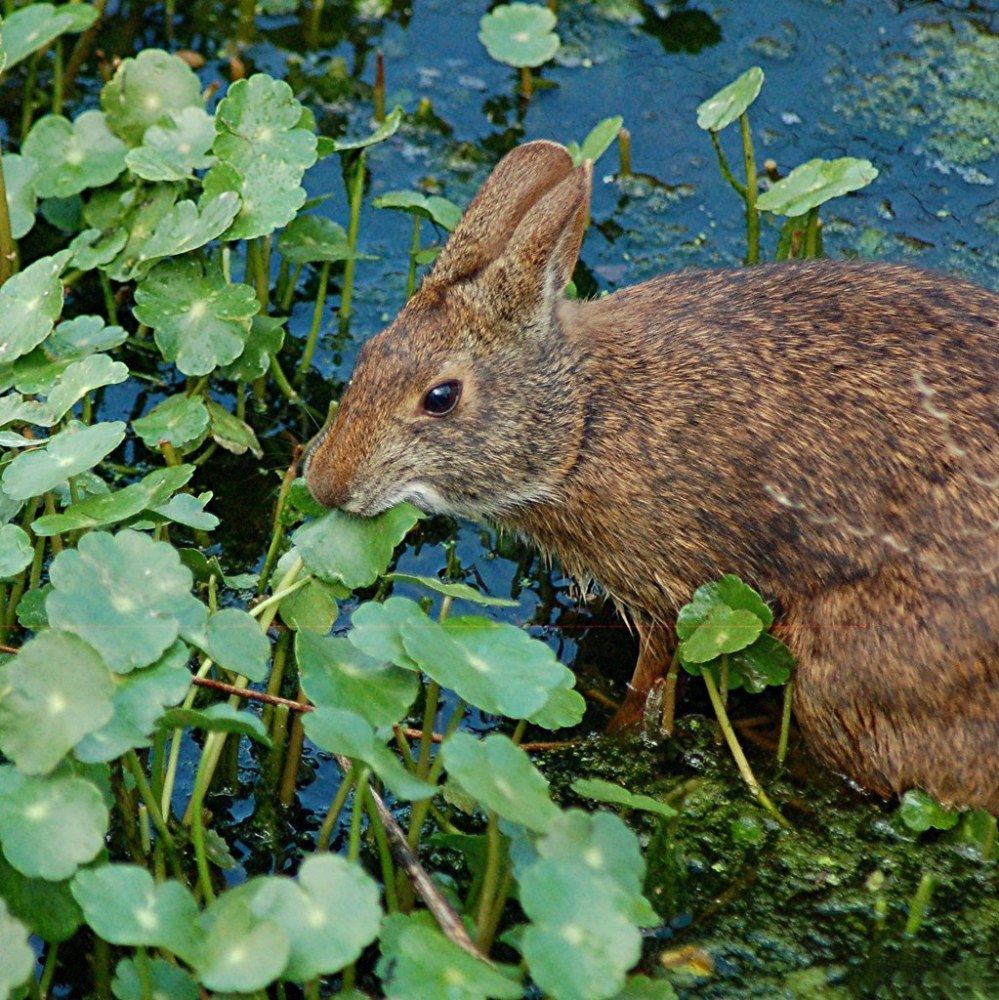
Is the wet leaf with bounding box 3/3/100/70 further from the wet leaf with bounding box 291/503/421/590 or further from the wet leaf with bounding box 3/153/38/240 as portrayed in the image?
the wet leaf with bounding box 291/503/421/590

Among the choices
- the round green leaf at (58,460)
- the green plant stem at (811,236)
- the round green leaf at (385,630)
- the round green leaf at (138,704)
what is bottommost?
the green plant stem at (811,236)

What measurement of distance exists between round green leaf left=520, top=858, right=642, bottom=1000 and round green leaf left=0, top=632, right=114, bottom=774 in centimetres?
100

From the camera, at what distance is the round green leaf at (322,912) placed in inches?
129

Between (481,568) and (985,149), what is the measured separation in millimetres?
2970

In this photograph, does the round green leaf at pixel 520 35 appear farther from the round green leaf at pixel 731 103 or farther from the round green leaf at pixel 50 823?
the round green leaf at pixel 50 823

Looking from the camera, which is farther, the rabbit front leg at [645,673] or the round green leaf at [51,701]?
the rabbit front leg at [645,673]

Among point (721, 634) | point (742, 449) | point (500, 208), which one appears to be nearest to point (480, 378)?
point (500, 208)

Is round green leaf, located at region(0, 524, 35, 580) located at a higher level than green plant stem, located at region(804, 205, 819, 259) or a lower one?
higher

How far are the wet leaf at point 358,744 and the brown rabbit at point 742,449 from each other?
119cm

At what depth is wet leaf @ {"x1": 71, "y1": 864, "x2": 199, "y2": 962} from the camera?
3279 millimetres

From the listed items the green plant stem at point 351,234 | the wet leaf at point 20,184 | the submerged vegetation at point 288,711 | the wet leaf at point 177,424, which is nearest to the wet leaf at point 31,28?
the submerged vegetation at point 288,711

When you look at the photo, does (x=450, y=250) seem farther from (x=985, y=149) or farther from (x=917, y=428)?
(x=985, y=149)

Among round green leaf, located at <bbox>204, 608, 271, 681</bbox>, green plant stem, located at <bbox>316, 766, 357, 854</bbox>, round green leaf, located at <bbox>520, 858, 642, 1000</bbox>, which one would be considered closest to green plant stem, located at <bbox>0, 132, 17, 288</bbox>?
round green leaf, located at <bbox>204, 608, 271, 681</bbox>

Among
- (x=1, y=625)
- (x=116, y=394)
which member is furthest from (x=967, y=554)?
→ (x=116, y=394)
